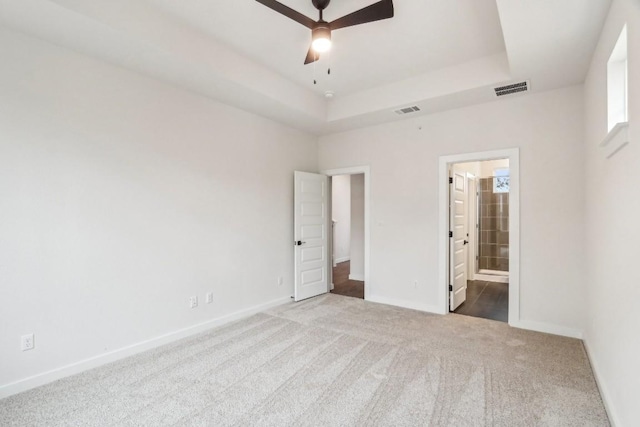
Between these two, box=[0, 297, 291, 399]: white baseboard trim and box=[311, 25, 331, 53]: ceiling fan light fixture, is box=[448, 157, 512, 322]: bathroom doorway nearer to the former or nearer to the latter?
box=[311, 25, 331, 53]: ceiling fan light fixture

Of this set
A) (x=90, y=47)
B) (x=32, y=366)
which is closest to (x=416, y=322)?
(x=32, y=366)

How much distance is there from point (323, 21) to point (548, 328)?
3.91 metres

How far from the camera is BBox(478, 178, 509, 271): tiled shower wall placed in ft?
22.7

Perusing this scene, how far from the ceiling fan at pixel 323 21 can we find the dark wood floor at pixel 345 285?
3.90 m

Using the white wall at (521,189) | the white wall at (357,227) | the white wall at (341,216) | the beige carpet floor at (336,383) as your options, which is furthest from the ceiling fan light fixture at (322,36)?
the white wall at (341,216)

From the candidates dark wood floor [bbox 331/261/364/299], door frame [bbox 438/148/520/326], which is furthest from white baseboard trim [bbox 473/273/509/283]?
door frame [bbox 438/148/520/326]

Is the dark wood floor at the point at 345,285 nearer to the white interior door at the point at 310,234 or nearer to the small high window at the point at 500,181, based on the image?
the white interior door at the point at 310,234

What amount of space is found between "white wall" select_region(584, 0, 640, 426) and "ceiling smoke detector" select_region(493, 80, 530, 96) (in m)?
0.54

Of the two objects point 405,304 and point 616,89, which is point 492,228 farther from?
point 616,89

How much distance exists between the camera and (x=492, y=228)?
23.2 feet

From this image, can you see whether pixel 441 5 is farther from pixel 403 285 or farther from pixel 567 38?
pixel 403 285

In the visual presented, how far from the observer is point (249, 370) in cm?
269

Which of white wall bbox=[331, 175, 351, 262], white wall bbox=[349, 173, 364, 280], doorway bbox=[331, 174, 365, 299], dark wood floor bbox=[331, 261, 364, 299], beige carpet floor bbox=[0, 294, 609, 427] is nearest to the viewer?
beige carpet floor bbox=[0, 294, 609, 427]

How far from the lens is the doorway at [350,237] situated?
6.07 meters
